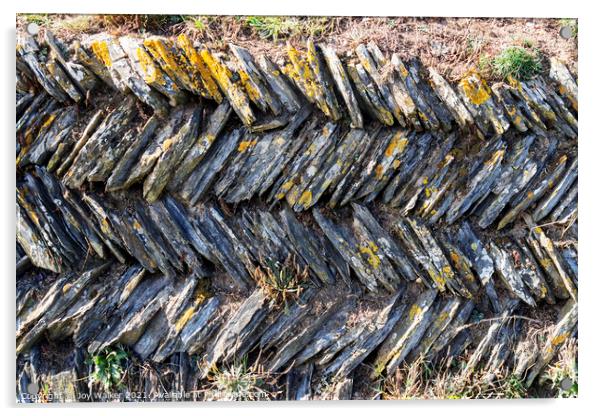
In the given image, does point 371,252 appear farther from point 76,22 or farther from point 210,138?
point 76,22

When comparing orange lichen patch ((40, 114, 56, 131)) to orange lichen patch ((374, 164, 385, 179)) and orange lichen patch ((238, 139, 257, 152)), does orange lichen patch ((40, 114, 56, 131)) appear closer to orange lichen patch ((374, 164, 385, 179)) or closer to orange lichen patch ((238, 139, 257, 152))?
orange lichen patch ((238, 139, 257, 152))

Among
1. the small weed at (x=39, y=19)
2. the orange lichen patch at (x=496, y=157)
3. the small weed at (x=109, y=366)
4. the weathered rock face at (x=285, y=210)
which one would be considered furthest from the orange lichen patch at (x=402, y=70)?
the small weed at (x=109, y=366)

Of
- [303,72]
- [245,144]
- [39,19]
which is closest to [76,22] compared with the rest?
[39,19]

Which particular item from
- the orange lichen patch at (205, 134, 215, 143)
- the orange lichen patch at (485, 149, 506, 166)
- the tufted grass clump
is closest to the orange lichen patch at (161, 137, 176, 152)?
the orange lichen patch at (205, 134, 215, 143)

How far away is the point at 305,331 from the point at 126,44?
3.03 m

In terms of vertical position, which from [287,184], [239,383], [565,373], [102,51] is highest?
[102,51]

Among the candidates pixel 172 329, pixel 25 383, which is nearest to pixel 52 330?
pixel 25 383

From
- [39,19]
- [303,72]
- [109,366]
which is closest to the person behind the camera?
[39,19]

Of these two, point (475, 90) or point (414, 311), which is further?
point (414, 311)

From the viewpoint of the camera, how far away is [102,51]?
4707 mm

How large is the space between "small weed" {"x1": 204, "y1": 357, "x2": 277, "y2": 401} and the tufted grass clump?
11.4 feet

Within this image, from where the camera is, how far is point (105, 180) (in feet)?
15.9

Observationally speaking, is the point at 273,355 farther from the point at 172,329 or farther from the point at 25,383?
the point at 25,383

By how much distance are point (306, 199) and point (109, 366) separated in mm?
2340
